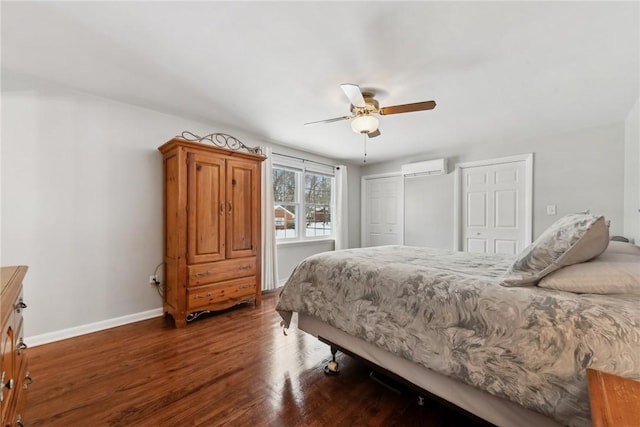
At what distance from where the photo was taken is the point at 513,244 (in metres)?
3.92

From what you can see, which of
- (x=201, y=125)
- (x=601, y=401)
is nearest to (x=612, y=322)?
(x=601, y=401)

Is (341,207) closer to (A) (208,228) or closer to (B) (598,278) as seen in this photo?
(A) (208,228)

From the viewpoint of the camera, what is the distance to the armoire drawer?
9.21 ft

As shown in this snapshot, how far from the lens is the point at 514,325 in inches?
46.3

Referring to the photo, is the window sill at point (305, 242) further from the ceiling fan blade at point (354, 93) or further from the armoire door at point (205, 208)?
the ceiling fan blade at point (354, 93)

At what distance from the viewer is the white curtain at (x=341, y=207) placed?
5.14 metres

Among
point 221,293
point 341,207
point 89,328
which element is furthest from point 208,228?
point 341,207

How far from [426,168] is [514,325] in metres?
3.82

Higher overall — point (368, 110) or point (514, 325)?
point (368, 110)

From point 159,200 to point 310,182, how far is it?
97.3 inches

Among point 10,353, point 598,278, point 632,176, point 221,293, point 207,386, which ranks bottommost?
point 207,386

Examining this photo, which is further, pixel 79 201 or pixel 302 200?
pixel 302 200

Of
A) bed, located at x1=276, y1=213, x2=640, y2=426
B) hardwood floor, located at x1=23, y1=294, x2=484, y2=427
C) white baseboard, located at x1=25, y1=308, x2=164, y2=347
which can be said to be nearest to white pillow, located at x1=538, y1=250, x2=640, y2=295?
bed, located at x1=276, y1=213, x2=640, y2=426

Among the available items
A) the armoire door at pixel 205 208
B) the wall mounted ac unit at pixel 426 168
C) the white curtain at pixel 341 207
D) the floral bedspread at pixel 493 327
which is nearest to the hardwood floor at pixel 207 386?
the floral bedspread at pixel 493 327
